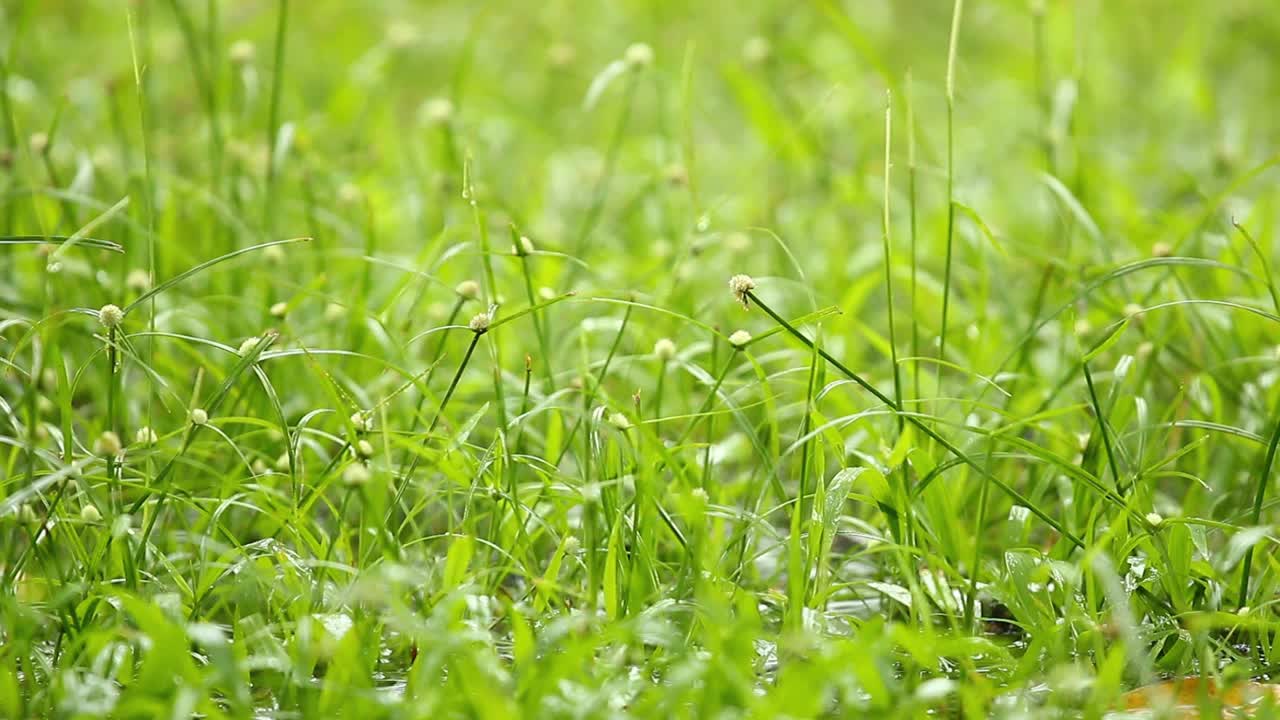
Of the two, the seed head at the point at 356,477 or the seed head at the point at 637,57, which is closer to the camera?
the seed head at the point at 356,477

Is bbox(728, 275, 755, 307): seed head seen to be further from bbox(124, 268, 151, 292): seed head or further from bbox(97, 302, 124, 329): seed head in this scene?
bbox(124, 268, 151, 292): seed head

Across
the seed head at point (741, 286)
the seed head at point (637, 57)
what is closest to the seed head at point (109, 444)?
the seed head at point (741, 286)

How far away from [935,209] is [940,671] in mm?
1957

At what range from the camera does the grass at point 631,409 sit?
1.49m

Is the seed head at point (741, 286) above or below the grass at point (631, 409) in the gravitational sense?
above

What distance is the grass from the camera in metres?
1.49

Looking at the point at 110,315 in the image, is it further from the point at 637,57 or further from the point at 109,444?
the point at 637,57

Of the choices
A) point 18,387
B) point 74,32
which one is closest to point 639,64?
point 18,387

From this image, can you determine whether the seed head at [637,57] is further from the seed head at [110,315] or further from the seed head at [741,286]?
the seed head at [110,315]

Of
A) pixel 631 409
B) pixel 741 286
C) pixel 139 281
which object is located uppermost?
pixel 741 286

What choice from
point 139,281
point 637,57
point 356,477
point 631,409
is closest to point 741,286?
point 356,477

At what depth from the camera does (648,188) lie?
2.75m

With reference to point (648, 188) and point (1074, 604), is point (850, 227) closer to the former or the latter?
point (648, 188)

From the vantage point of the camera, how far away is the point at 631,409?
7.45ft
